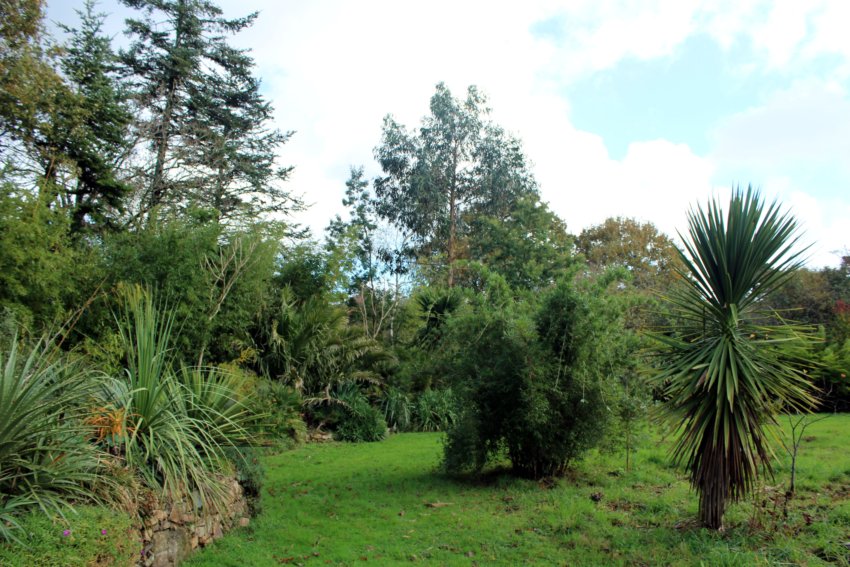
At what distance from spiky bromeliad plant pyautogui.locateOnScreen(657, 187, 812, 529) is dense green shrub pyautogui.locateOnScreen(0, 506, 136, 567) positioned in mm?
4928

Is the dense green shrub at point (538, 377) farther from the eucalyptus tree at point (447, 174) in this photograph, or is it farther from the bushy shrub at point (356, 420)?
the eucalyptus tree at point (447, 174)

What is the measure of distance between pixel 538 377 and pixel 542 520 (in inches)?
72.3

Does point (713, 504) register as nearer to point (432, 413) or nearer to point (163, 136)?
point (432, 413)

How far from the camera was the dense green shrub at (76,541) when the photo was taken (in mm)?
3441

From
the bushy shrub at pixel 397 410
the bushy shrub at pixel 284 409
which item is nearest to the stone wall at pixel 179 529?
the bushy shrub at pixel 284 409

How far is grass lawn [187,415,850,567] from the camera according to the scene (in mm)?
5410

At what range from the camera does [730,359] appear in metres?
5.52

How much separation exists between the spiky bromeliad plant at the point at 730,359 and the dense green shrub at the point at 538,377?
1.83 m

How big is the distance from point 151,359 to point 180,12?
715 inches

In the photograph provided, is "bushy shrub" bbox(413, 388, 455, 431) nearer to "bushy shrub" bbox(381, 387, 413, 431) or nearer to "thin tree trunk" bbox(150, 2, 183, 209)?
"bushy shrub" bbox(381, 387, 413, 431)

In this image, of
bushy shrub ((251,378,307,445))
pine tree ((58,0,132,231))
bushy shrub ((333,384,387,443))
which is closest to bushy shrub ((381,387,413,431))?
bushy shrub ((333,384,387,443))

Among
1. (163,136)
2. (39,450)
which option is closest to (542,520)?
(39,450)

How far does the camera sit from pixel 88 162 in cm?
1347

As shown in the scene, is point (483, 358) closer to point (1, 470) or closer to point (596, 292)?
Answer: point (596, 292)
